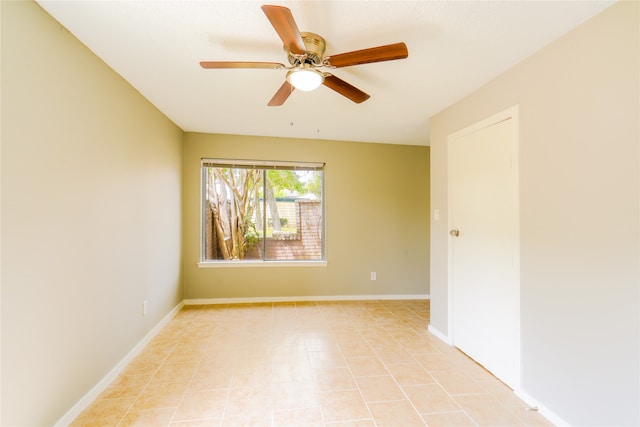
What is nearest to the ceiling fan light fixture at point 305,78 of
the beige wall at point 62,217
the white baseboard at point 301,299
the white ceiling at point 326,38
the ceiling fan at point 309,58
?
the ceiling fan at point 309,58

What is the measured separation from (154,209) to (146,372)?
58.1 inches

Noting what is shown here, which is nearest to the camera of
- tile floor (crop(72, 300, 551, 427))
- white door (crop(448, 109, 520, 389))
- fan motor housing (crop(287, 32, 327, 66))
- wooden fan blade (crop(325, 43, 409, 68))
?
wooden fan blade (crop(325, 43, 409, 68))

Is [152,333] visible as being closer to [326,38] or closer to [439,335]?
[439,335]

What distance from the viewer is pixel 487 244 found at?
89.3 inches

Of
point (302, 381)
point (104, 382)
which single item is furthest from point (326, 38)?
Result: point (104, 382)

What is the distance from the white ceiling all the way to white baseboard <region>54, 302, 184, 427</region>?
2.25 m

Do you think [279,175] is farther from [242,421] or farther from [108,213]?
[242,421]

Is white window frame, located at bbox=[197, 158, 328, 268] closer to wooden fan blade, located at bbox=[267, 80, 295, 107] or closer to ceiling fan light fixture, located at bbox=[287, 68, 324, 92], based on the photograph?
wooden fan blade, located at bbox=[267, 80, 295, 107]

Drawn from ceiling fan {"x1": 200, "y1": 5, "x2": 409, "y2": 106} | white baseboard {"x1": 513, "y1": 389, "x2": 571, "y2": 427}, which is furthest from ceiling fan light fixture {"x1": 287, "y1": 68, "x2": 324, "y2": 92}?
white baseboard {"x1": 513, "y1": 389, "x2": 571, "y2": 427}

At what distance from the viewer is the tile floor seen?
171cm

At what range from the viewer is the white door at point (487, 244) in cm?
202

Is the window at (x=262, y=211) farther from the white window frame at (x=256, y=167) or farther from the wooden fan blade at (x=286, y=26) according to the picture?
the wooden fan blade at (x=286, y=26)

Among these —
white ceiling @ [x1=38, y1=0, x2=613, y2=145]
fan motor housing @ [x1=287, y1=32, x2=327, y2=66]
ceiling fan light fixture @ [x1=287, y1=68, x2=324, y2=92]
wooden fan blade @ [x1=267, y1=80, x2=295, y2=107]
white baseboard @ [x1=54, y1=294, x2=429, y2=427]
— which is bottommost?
white baseboard @ [x1=54, y1=294, x2=429, y2=427]

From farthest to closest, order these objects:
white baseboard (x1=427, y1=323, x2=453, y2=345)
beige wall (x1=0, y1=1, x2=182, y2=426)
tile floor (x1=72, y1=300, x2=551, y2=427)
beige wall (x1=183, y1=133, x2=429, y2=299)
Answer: beige wall (x1=183, y1=133, x2=429, y2=299), white baseboard (x1=427, y1=323, x2=453, y2=345), tile floor (x1=72, y1=300, x2=551, y2=427), beige wall (x1=0, y1=1, x2=182, y2=426)
